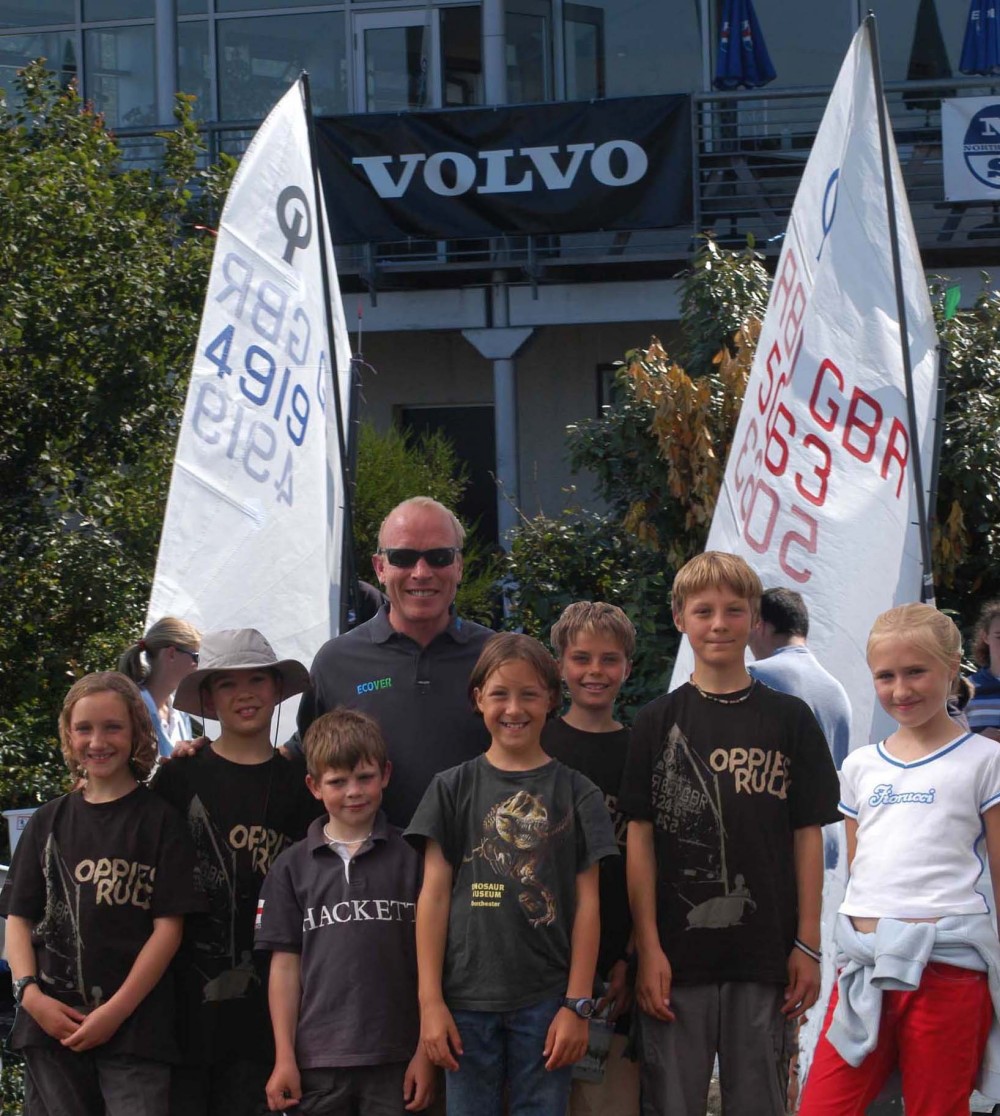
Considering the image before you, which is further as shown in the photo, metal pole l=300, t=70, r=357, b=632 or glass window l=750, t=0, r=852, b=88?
glass window l=750, t=0, r=852, b=88

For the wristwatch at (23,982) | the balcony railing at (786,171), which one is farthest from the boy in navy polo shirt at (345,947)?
the balcony railing at (786,171)

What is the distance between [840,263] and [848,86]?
58 centimetres

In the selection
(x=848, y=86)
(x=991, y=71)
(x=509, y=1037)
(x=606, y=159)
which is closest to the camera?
(x=509, y=1037)

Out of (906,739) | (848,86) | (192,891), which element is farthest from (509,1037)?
(848,86)

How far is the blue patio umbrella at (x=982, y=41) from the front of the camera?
43.9 ft

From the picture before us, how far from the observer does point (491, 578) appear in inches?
434

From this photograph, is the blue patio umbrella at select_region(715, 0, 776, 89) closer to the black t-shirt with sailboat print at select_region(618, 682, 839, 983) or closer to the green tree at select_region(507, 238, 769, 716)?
the green tree at select_region(507, 238, 769, 716)

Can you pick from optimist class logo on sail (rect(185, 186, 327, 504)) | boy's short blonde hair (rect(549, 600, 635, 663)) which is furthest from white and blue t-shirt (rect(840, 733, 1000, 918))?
optimist class logo on sail (rect(185, 186, 327, 504))

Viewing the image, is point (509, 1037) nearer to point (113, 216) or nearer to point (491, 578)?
point (113, 216)

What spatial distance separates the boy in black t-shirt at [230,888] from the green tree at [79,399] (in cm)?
327

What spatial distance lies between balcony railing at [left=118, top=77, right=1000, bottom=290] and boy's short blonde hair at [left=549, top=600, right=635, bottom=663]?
881 cm

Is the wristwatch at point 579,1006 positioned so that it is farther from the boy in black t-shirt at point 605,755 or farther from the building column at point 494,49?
the building column at point 494,49

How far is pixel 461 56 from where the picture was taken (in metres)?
15.3

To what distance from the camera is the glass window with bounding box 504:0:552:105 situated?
14852mm
